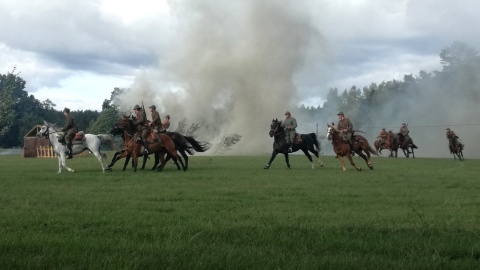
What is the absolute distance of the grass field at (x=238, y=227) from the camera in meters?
6.25

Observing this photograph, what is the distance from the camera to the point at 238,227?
28.1 ft

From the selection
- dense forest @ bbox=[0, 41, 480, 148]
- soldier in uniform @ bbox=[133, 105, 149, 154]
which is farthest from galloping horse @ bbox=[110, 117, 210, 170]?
dense forest @ bbox=[0, 41, 480, 148]

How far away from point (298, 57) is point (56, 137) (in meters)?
48.8

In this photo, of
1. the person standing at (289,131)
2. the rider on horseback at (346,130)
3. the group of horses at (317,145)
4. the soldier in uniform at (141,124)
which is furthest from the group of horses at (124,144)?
the rider on horseback at (346,130)

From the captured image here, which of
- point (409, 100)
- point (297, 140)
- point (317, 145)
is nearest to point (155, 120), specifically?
point (297, 140)

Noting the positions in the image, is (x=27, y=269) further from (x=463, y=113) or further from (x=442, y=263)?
(x=463, y=113)

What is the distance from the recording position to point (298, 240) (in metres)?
7.54

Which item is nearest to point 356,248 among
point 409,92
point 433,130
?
point 433,130

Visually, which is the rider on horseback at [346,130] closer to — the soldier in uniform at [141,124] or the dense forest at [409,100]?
the soldier in uniform at [141,124]

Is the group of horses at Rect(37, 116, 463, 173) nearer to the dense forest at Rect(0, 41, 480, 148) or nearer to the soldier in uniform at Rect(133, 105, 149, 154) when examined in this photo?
the soldier in uniform at Rect(133, 105, 149, 154)

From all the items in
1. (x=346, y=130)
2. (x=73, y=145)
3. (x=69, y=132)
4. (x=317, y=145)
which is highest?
(x=69, y=132)

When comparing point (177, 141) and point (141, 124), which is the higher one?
point (141, 124)

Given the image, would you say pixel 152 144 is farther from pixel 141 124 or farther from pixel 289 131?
pixel 289 131

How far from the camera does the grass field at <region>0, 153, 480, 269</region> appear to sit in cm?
625
